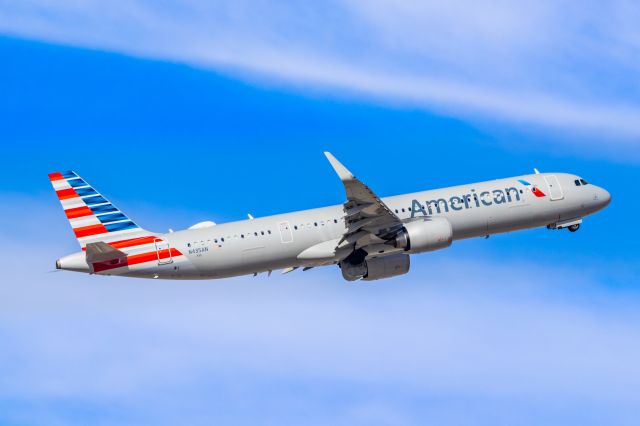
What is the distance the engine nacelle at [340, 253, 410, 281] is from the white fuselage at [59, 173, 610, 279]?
5.15 feet

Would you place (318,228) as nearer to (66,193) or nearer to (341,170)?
(341,170)

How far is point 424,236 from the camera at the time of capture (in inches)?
2235

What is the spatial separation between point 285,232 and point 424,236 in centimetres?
822

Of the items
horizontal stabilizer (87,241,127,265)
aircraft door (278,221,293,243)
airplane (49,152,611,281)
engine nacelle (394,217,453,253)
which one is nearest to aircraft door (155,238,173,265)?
airplane (49,152,611,281)

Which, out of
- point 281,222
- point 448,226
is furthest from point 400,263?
point 281,222

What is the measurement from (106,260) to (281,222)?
34.2 ft

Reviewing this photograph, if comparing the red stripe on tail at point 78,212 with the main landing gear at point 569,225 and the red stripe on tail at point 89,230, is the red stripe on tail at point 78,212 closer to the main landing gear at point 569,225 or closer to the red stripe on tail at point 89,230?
the red stripe on tail at point 89,230

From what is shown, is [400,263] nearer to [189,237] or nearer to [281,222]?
[281,222]

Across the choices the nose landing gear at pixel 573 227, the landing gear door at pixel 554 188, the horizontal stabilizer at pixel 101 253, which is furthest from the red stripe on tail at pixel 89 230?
the nose landing gear at pixel 573 227

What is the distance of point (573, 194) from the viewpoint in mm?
64125

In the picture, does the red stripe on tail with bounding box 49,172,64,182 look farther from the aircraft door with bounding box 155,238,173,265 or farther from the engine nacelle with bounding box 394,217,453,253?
the engine nacelle with bounding box 394,217,453,253

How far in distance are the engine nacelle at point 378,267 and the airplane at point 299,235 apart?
0.06m

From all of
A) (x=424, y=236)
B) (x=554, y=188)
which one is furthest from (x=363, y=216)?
(x=554, y=188)

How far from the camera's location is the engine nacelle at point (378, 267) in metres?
59.7
